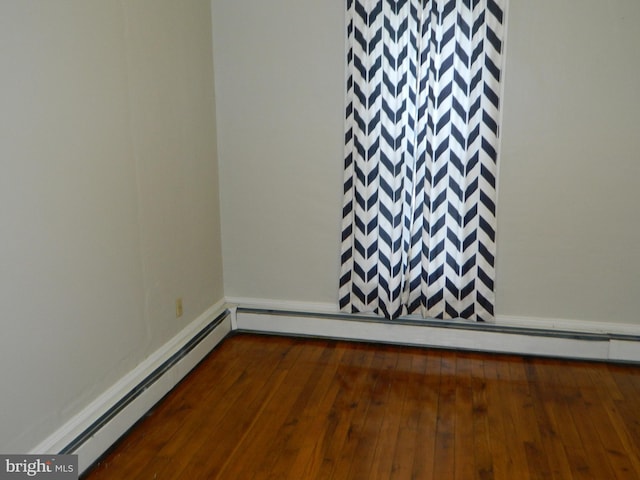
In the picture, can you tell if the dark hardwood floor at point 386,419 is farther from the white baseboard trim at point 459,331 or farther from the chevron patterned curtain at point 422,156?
the chevron patterned curtain at point 422,156

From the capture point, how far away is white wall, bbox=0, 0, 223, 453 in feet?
6.61

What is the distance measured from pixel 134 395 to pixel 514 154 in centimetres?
235

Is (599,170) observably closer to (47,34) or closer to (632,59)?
(632,59)

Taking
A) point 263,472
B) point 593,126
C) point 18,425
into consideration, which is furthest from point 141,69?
point 593,126

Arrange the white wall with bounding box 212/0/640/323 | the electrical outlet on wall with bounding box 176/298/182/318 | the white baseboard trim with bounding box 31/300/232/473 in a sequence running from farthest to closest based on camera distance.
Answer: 1. the electrical outlet on wall with bounding box 176/298/182/318
2. the white wall with bounding box 212/0/640/323
3. the white baseboard trim with bounding box 31/300/232/473

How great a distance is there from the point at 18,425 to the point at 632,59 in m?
3.27

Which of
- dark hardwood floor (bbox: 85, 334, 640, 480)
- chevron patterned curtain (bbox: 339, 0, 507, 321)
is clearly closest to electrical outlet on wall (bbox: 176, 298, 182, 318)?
dark hardwood floor (bbox: 85, 334, 640, 480)

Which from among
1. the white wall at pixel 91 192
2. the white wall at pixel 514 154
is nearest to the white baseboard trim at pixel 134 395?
the white wall at pixel 91 192

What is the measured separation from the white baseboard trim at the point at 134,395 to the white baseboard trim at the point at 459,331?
13.6 inches

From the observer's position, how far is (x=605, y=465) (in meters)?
2.38

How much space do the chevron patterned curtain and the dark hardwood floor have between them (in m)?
0.42

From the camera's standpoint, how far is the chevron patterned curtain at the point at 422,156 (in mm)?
3139

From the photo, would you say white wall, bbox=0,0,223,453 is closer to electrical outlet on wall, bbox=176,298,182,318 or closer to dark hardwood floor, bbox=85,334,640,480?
electrical outlet on wall, bbox=176,298,182,318

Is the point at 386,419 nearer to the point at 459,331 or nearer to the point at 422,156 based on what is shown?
the point at 459,331
